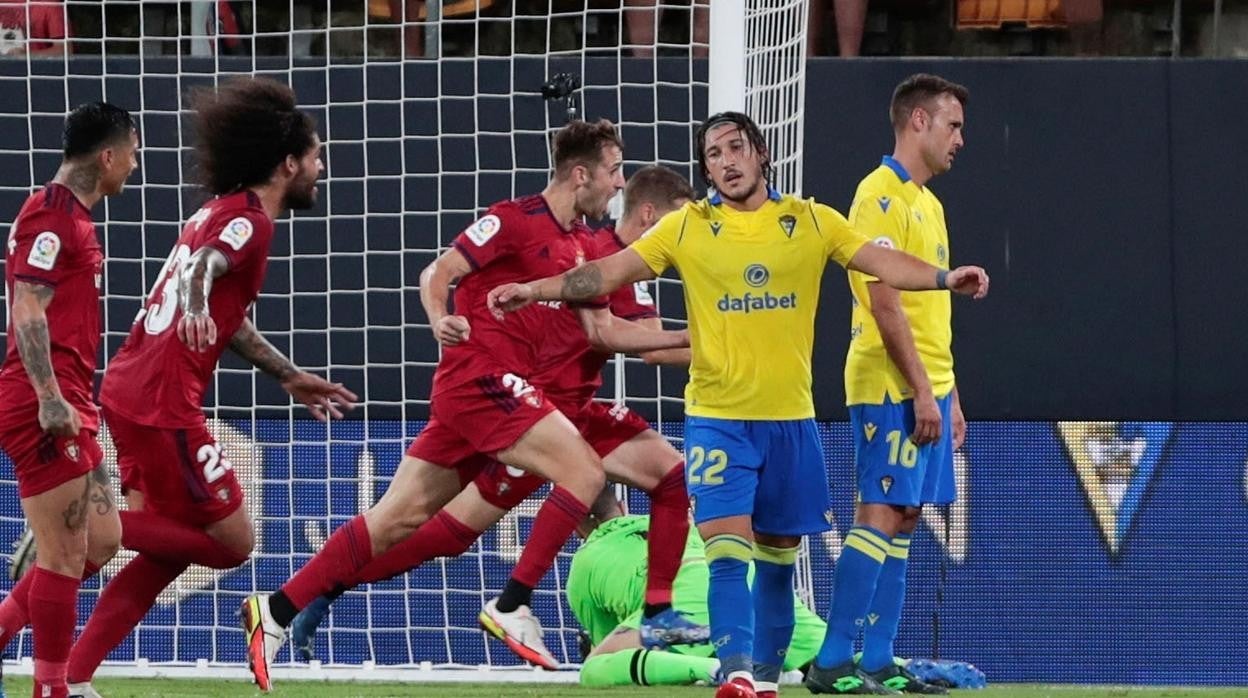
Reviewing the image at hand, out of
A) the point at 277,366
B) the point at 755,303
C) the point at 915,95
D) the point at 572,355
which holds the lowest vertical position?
the point at 572,355

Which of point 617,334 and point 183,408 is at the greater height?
point 617,334

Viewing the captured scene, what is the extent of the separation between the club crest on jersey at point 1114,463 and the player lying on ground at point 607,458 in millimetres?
2578

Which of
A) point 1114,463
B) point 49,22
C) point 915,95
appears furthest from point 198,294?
point 1114,463

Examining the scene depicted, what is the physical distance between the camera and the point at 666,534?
748 centimetres

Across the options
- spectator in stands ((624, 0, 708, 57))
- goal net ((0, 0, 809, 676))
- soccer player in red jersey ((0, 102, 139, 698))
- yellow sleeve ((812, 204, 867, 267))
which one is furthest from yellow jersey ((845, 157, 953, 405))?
spectator in stands ((624, 0, 708, 57))

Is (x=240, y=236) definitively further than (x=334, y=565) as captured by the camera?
No

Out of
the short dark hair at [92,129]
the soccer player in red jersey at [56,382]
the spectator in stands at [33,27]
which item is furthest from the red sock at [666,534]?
the spectator in stands at [33,27]

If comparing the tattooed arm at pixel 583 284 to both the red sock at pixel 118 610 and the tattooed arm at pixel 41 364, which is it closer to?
the tattooed arm at pixel 41 364

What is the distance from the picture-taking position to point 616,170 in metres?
7.55

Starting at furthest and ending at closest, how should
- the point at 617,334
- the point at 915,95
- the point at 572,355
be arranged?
the point at 572,355
the point at 617,334
the point at 915,95

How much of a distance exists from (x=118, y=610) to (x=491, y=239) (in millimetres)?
1869

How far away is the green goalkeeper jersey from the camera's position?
24.9 ft

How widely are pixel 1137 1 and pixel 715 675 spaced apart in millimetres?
4703

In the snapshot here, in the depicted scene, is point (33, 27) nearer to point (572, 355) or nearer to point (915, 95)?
point (572, 355)
